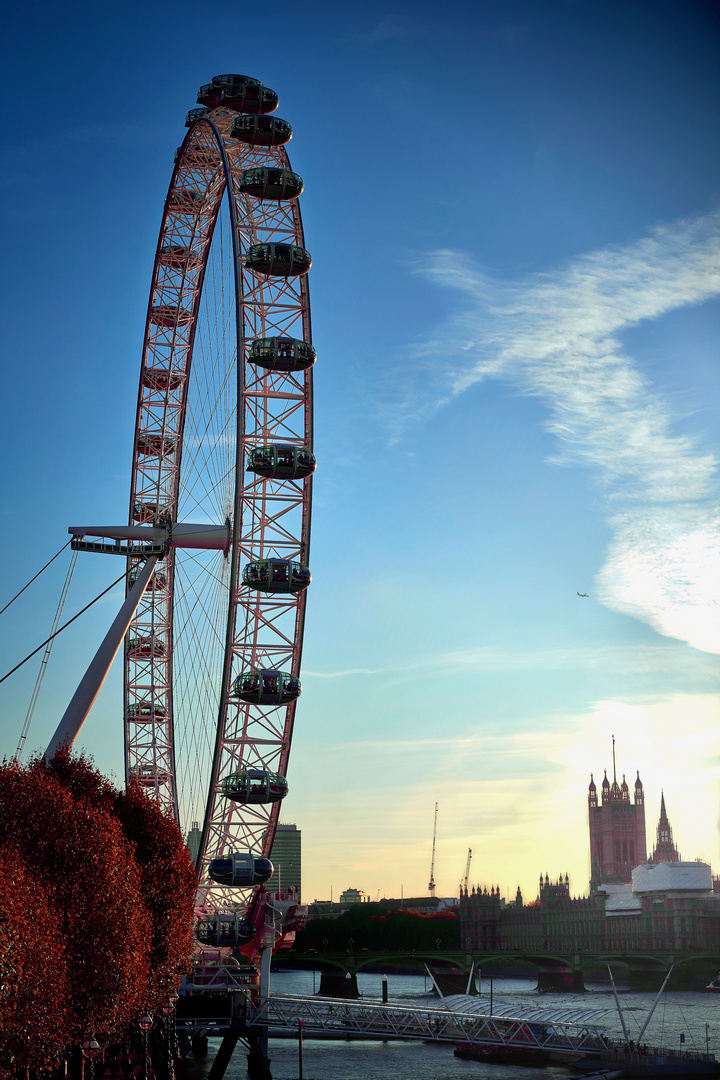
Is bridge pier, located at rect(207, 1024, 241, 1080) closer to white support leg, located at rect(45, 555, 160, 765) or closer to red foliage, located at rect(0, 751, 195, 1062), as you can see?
red foliage, located at rect(0, 751, 195, 1062)

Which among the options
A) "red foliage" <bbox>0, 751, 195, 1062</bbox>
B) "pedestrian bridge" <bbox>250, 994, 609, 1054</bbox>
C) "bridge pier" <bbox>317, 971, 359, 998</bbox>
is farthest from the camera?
"bridge pier" <bbox>317, 971, 359, 998</bbox>

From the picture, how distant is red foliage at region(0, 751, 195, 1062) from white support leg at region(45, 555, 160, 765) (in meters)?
2.87

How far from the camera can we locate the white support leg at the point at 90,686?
42.5m

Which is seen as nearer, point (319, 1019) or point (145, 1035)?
point (145, 1035)

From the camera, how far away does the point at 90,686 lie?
43969 mm

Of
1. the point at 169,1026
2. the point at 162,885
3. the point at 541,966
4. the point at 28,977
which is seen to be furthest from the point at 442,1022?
the point at 541,966

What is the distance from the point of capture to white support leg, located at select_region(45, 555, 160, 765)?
139ft

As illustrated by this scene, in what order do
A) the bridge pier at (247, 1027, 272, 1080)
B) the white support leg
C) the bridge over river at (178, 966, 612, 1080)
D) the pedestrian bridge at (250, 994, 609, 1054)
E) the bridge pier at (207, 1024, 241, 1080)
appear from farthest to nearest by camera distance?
the pedestrian bridge at (250, 994, 609, 1054), the bridge pier at (247, 1027, 272, 1080), the bridge over river at (178, 966, 612, 1080), the bridge pier at (207, 1024, 241, 1080), the white support leg

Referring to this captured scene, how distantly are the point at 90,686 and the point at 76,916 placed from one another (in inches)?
439

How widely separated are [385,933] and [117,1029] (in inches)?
6207

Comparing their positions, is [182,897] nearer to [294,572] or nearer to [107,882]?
[107,882]

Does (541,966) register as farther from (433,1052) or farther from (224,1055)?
(224,1055)

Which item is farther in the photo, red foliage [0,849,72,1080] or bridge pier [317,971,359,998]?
bridge pier [317,971,359,998]

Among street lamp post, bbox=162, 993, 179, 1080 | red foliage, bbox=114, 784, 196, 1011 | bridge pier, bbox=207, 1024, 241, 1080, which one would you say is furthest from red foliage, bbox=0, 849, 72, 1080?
bridge pier, bbox=207, 1024, 241, 1080
